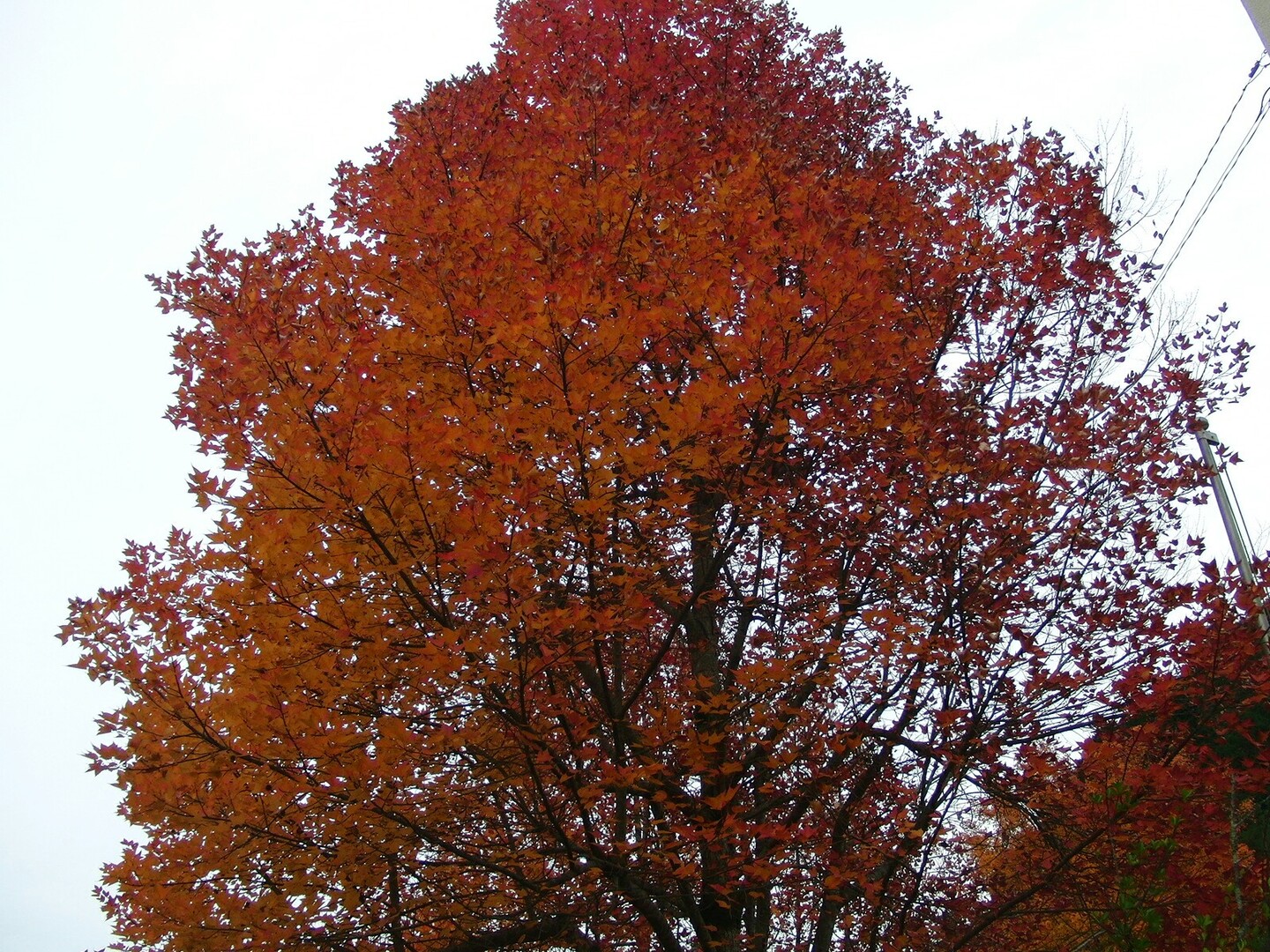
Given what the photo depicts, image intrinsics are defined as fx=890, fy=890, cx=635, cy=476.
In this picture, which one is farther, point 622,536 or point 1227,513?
point 1227,513

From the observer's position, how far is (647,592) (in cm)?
514

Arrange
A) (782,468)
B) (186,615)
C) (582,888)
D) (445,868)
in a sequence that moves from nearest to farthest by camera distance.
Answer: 1. (186,615)
2. (582,888)
3. (445,868)
4. (782,468)

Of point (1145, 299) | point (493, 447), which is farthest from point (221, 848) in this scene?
point (1145, 299)

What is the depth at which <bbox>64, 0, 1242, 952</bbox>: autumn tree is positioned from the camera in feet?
13.2

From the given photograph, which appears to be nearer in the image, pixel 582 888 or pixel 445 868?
pixel 582 888

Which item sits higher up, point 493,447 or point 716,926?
point 493,447

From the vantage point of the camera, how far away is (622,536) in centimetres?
547

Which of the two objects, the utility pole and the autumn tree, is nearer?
the autumn tree

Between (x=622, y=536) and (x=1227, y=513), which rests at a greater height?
(x=1227, y=513)

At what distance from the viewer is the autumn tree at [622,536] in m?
4.02

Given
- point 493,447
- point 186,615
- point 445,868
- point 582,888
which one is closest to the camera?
point 493,447

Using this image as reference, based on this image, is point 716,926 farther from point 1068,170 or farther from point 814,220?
point 1068,170

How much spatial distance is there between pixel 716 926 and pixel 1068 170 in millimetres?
5723

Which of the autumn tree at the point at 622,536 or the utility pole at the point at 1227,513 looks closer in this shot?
the autumn tree at the point at 622,536
